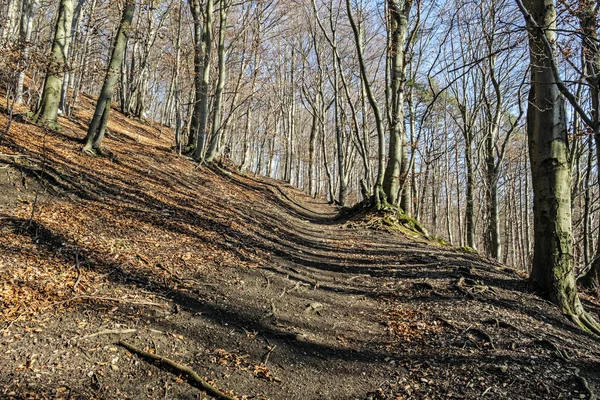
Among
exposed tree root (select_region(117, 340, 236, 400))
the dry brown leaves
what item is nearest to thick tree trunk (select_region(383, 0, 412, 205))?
the dry brown leaves

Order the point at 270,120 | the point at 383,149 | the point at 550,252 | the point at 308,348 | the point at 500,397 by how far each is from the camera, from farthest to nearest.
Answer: the point at 270,120, the point at 383,149, the point at 550,252, the point at 308,348, the point at 500,397

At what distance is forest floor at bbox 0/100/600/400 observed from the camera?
280 centimetres

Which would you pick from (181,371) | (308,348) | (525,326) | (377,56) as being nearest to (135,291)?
(181,371)

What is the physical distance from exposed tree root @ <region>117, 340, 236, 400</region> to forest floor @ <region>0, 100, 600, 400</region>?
0.04 meters

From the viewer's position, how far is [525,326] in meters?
3.98

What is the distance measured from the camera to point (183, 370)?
111 inches

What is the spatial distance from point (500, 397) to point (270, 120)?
102 ft

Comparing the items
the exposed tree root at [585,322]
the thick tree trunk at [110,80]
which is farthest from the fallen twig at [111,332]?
the thick tree trunk at [110,80]

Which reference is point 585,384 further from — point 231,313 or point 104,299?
point 104,299

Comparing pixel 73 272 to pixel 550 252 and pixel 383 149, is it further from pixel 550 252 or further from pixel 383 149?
pixel 383 149

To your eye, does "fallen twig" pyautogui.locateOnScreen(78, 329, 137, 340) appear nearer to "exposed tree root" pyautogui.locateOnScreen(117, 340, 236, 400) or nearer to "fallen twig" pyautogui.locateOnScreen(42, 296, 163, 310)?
"exposed tree root" pyautogui.locateOnScreen(117, 340, 236, 400)

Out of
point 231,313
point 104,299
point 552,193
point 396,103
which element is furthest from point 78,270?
point 396,103

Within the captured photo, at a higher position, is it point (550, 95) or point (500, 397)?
point (550, 95)

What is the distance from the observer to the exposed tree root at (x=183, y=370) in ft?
8.75
